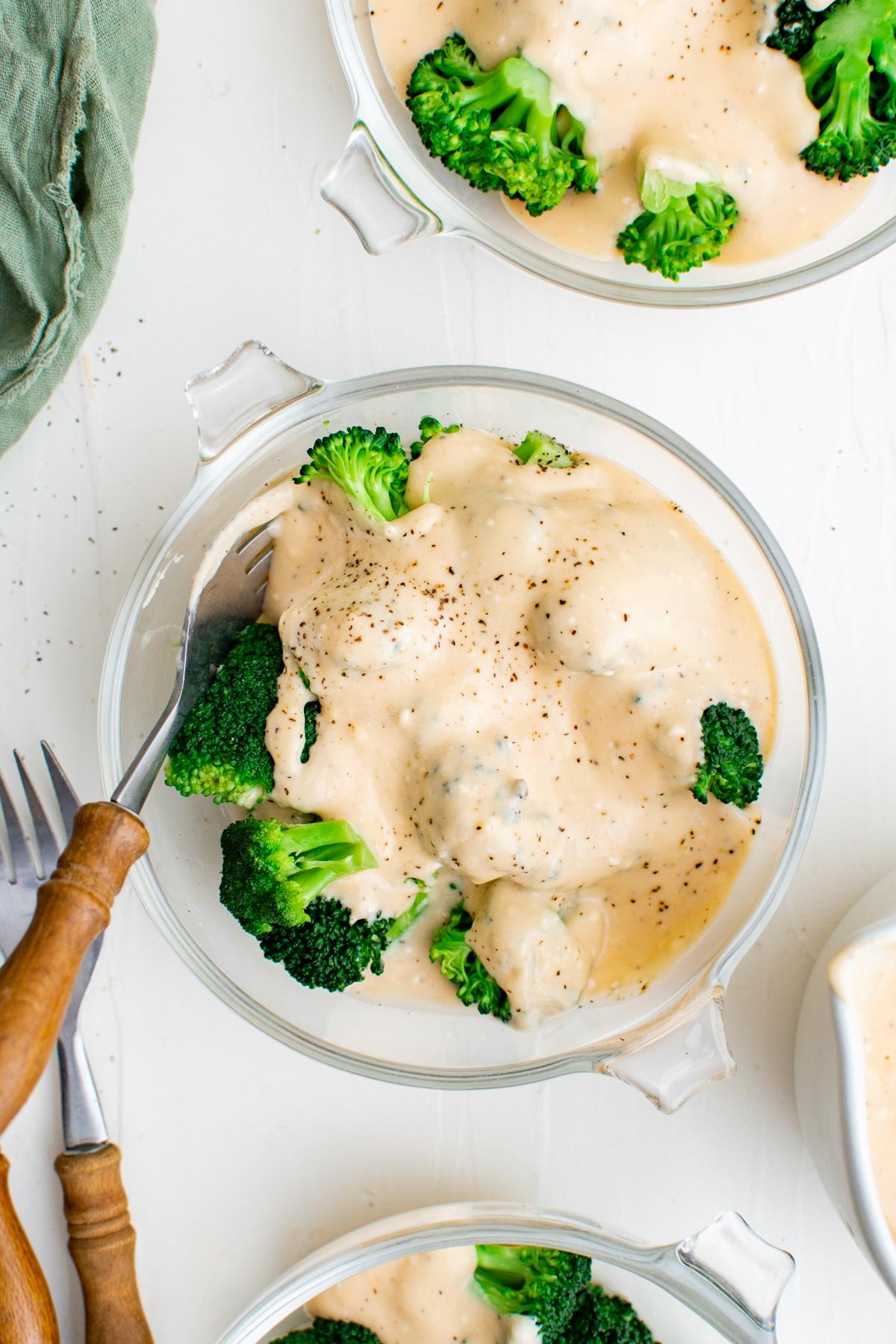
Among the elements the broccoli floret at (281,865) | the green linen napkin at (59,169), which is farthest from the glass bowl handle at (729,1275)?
the green linen napkin at (59,169)

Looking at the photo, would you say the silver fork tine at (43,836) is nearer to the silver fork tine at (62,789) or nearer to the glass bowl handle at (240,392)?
the silver fork tine at (62,789)

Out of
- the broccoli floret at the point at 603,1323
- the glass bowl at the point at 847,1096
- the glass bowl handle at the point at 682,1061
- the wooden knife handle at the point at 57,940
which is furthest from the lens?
the broccoli floret at the point at 603,1323

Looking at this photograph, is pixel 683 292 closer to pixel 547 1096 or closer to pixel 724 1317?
pixel 547 1096

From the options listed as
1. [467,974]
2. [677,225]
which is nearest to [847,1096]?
[467,974]

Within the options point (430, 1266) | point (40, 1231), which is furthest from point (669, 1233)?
point (40, 1231)

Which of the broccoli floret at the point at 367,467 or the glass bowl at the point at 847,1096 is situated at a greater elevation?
the broccoli floret at the point at 367,467

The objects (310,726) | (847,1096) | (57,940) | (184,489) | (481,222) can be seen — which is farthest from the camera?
(184,489)

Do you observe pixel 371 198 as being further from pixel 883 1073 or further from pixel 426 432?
pixel 883 1073
